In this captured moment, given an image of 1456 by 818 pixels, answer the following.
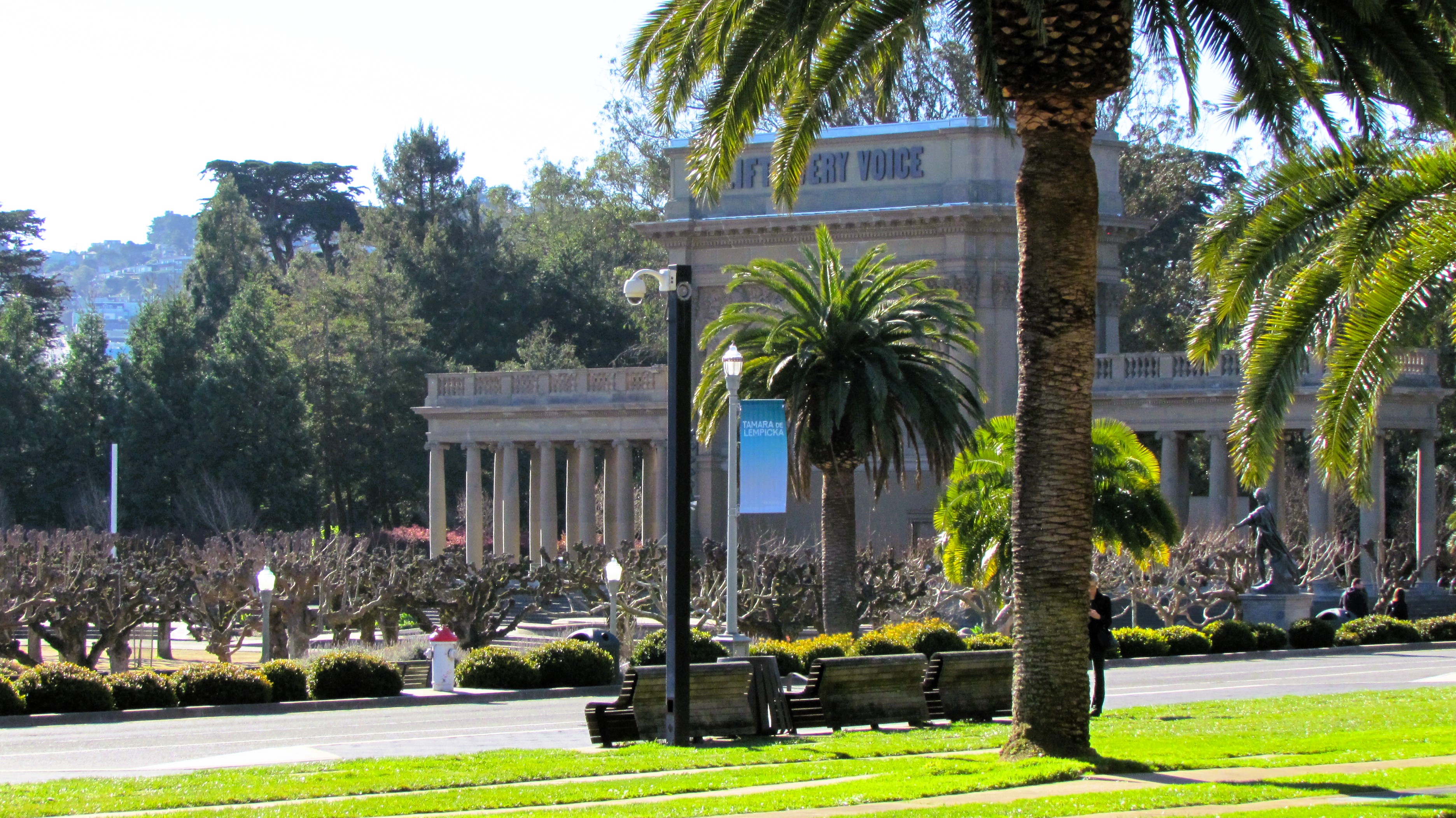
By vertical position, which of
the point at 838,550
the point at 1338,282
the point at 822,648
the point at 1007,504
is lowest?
the point at 822,648

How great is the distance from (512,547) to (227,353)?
2504 centimetres

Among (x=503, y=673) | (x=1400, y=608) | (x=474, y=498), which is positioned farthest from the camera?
(x=474, y=498)

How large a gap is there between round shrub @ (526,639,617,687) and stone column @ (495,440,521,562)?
33.7 meters

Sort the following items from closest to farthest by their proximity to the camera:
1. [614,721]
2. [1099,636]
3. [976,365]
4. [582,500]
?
[614,721]
[1099,636]
[976,365]
[582,500]

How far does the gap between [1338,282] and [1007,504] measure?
16.0 metres

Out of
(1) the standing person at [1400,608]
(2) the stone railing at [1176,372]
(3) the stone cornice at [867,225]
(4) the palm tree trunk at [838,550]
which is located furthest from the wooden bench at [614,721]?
(3) the stone cornice at [867,225]

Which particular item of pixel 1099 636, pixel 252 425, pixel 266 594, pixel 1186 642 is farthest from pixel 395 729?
pixel 252 425

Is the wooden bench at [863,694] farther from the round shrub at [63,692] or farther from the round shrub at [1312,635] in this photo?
the round shrub at [1312,635]

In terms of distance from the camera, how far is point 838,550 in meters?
35.7

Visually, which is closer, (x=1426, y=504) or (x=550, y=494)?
(x=1426, y=504)

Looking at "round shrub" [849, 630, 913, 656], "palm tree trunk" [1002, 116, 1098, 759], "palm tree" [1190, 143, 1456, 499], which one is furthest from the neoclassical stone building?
"palm tree trunk" [1002, 116, 1098, 759]

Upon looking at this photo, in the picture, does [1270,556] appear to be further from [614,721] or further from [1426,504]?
[614,721]

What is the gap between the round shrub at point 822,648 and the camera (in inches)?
1229

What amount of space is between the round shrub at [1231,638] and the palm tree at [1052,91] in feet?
64.6
